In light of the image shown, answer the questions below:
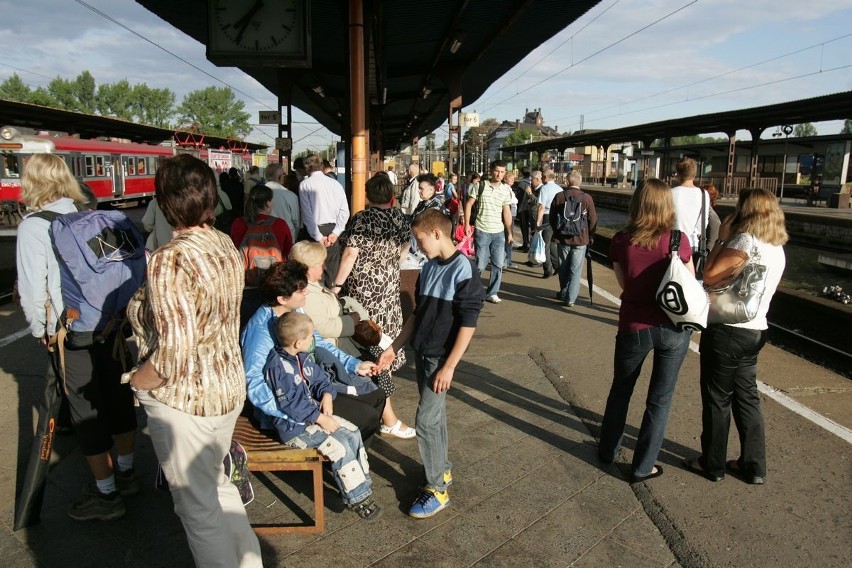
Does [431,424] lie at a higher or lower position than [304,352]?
lower

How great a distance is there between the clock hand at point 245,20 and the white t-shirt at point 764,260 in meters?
5.45

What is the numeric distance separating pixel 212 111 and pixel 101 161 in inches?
3478

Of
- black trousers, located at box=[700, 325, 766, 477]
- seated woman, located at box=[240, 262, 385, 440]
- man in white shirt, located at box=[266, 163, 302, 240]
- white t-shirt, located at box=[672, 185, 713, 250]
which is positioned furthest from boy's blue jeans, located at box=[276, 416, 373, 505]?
white t-shirt, located at box=[672, 185, 713, 250]

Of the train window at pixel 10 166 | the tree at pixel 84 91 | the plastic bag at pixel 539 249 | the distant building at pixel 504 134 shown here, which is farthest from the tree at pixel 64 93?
the plastic bag at pixel 539 249

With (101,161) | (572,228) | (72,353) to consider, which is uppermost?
(101,161)

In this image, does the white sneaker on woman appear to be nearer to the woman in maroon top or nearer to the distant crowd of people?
the distant crowd of people

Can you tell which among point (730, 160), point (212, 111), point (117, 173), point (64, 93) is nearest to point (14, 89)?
point (64, 93)

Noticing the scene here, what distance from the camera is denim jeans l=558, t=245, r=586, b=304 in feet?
25.4

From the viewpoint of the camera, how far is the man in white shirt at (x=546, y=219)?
9.87 m

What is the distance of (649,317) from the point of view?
3.43 metres

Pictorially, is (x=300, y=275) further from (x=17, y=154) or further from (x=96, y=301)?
(x=17, y=154)

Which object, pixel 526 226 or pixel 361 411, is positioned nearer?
pixel 361 411

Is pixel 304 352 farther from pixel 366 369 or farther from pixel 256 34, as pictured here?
pixel 256 34

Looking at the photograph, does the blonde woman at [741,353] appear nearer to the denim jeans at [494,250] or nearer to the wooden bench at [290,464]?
the wooden bench at [290,464]
